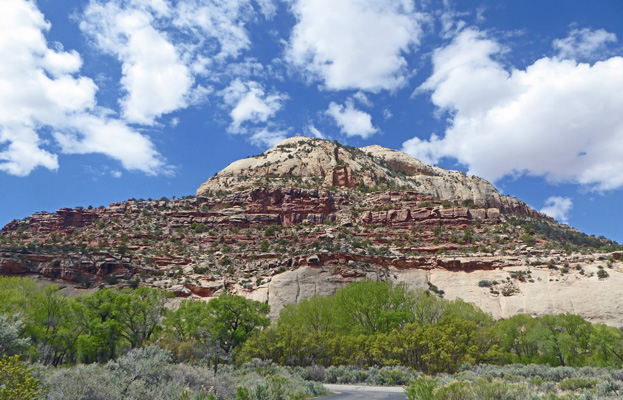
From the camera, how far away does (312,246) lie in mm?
74062

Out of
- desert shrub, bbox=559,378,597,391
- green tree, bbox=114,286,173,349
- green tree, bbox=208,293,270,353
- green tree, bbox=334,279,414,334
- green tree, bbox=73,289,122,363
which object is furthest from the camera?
green tree, bbox=334,279,414,334

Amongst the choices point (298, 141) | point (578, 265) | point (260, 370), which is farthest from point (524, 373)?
point (298, 141)

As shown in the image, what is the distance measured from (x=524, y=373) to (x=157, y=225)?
3058 inches

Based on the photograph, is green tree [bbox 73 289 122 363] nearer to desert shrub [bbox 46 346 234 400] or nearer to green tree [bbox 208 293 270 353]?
green tree [bbox 208 293 270 353]

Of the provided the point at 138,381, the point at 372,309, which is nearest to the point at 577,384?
the point at 138,381

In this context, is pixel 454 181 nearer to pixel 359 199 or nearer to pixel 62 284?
pixel 359 199

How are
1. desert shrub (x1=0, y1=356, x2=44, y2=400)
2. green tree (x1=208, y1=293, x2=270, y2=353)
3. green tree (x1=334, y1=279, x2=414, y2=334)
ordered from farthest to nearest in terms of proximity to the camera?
green tree (x1=334, y1=279, x2=414, y2=334), green tree (x1=208, y1=293, x2=270, y2=353), desert shrub (x1=0, y1=356, x2=44, y2=400)

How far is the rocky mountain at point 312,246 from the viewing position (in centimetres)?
6166

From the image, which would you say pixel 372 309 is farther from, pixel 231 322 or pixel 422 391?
pixel 422 391

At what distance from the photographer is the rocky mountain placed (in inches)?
2427

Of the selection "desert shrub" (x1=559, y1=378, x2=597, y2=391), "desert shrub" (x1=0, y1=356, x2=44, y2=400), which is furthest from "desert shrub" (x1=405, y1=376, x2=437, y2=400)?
"desert shrub" (x1=559, y1=378, x2=597, y2=391)

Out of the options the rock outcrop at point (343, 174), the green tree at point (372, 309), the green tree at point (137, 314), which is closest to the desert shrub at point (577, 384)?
the green tree at point (372, 309)

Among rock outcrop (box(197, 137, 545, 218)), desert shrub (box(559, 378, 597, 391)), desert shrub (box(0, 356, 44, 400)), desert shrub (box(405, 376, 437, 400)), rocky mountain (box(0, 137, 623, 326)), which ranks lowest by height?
desert shrub (box(559, 378, 597, 391))

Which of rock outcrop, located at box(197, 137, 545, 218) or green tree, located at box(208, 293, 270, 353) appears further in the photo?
rock outcrop, located at box(197, 137, 545, 218)
